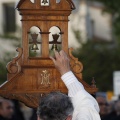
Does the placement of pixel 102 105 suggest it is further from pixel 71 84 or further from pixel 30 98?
A: pixel 71 84

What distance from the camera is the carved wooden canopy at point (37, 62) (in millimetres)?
9664

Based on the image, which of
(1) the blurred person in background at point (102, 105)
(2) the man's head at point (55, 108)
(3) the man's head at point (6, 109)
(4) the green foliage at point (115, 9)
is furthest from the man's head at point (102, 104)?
(4) the green foliage at point (115, 9)

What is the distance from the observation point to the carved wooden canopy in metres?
9.66

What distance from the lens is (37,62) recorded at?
9820 millimetres

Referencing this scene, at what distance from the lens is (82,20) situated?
142 ft

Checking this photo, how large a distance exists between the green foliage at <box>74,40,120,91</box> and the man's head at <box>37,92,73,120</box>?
2523 centimetres

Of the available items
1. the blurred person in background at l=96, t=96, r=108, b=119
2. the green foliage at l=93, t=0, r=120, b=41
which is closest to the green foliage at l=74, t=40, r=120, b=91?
the green foliage at l=93, t=0, r=120, b=41

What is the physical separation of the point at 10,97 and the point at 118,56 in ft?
85.5

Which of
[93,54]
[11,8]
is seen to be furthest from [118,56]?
[11,8]

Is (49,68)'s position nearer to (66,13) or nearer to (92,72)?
(66,13)

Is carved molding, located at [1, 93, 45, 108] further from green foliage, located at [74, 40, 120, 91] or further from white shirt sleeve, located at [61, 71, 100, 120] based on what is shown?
green foliage, located at [74, 40, 120, 91]

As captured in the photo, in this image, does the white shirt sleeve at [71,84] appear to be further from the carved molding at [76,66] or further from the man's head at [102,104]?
the man's head at [102,104]

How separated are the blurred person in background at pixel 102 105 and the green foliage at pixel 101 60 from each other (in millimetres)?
15786

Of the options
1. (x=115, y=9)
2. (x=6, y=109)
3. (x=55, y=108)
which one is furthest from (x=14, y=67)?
(x=115, y=9)
